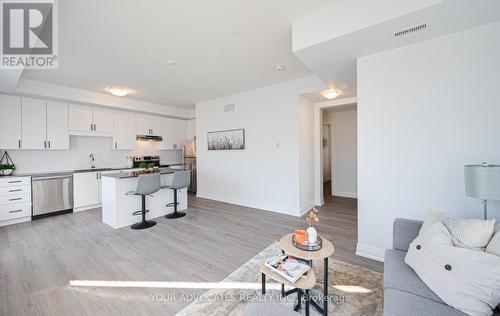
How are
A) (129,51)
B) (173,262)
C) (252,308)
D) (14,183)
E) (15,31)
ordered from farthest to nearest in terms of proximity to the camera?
(14,183), (129,51), (173,262), (15,31), (252,308)

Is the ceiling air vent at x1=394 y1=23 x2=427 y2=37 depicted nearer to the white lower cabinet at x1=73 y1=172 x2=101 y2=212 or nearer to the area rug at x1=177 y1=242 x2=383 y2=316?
the area rug at x1=177 y1=242 x2=383 y2=316

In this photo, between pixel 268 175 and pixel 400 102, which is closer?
pixel 400 102

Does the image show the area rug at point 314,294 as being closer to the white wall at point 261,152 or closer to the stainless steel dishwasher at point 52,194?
the white wall at point 261,152

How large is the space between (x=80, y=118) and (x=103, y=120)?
1.53 feet

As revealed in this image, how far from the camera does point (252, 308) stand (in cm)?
121

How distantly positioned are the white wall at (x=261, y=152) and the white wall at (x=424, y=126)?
164cm

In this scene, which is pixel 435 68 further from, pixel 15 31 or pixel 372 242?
pixel 15 31

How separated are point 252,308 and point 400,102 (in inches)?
100

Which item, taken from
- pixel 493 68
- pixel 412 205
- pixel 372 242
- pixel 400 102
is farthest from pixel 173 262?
pixel 493 68

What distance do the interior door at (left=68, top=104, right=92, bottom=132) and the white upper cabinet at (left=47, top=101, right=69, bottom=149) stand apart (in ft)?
0.29

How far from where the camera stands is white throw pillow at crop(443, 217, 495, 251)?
1.34 metres

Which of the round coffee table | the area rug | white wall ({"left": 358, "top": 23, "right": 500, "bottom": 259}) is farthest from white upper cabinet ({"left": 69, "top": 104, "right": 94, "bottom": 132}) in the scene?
white wall ({"left": 358, "top": 23, "right": 500, "bottom": 259})

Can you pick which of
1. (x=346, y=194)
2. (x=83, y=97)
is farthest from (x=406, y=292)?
(x=83, y=97)

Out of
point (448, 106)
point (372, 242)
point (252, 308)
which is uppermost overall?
point (448, 106)
